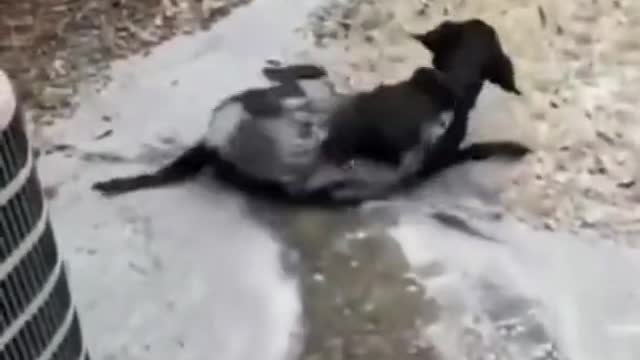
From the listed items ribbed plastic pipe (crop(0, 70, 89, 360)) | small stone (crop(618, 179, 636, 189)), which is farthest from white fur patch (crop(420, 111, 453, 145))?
ribbed plastic pipe (crop(0, 70, 89, 360))

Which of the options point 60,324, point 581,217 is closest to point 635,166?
point 581,217

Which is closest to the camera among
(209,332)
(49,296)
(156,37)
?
(49,296)

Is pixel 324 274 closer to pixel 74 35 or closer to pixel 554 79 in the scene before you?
pixel 554 79

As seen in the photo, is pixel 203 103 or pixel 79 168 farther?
pixel 203 103

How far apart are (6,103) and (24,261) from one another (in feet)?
0.40

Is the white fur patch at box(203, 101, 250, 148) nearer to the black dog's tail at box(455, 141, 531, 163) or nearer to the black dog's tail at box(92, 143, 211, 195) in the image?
the black dog's tail at box(92, 143, 211, 195)

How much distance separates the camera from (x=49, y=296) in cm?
101

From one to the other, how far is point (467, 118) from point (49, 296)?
69cm

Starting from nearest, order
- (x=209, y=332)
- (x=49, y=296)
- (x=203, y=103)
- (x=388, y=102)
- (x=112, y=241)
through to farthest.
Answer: (x=49, y=296)
(x=209, y=332)
(x=112, y=241)
(x=388, y=102)
(x=203, y=103)

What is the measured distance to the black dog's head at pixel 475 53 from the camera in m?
1.55

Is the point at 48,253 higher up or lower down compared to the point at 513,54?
higher up

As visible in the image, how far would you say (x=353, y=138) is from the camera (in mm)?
→ 1501

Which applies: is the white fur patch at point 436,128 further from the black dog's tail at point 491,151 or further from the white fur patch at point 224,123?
the white fur patch at point 224,123

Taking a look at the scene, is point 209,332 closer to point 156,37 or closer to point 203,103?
point 203,103
